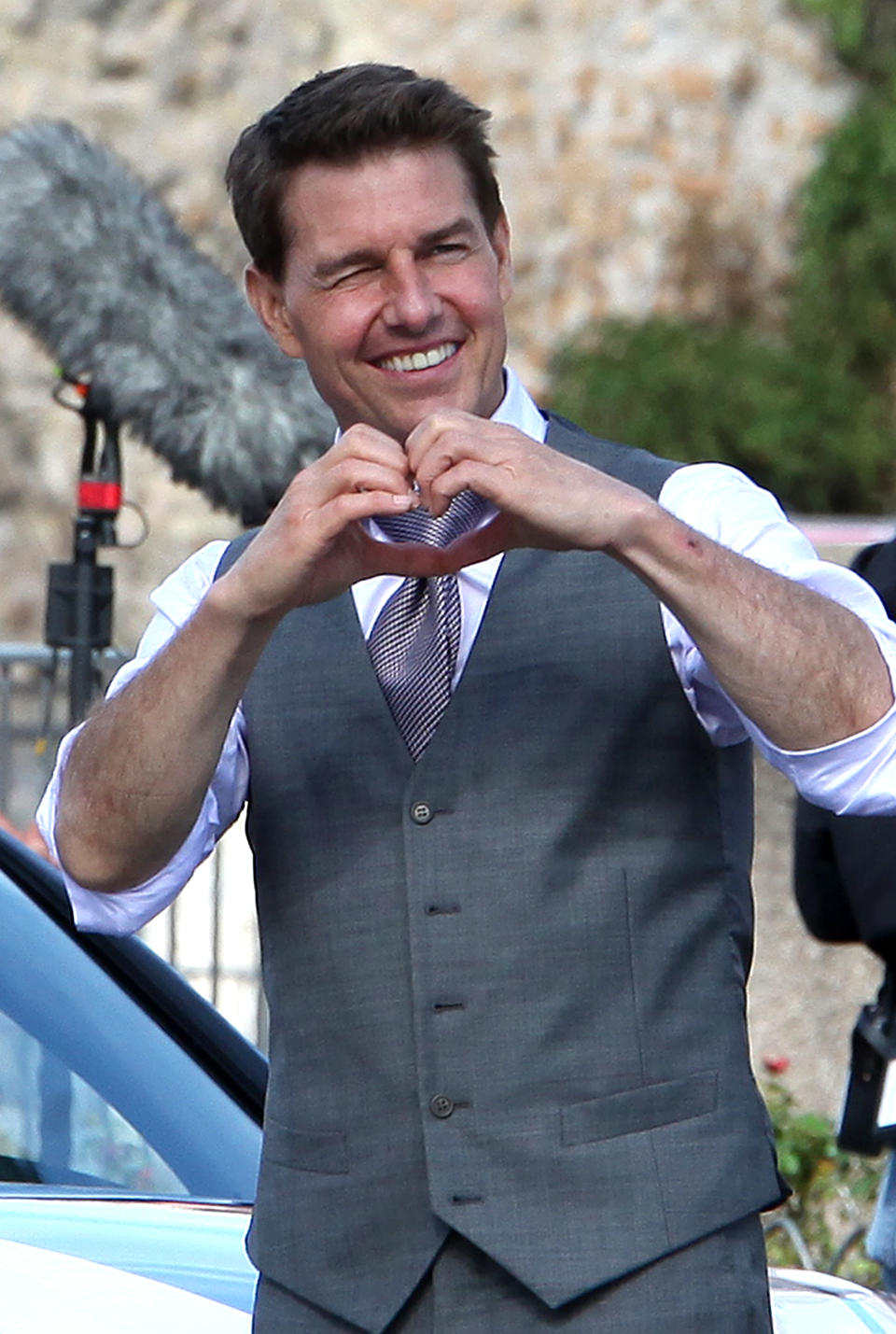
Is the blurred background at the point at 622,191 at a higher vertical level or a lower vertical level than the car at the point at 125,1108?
higher

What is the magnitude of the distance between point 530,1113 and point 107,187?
A: 7.66ft

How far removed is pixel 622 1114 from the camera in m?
1.84

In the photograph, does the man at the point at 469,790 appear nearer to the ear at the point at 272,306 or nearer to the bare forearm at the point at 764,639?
the bare forearm at the point at 764,639

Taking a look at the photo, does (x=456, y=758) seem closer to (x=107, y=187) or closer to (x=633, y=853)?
(x=633, y=853)

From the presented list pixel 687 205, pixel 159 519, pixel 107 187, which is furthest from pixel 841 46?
pixel 107 187

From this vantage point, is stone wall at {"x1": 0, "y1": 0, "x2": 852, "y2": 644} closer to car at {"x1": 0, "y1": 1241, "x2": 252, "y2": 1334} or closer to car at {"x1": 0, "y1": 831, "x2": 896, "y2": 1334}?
car at {"x1": 0, "y1": 831, "x2": 896, "y2": 1334}

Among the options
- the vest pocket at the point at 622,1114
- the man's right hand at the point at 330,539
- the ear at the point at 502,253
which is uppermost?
the ear at the point at 502,253

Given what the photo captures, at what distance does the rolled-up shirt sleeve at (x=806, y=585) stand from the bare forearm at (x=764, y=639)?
23 mm

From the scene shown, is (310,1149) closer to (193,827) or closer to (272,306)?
(193,827)

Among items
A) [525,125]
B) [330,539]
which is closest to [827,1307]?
[330,539]

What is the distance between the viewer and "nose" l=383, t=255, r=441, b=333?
1.98 metres

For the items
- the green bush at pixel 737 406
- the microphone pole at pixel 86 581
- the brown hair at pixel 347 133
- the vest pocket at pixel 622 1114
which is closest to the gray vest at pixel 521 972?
the vest pocket at pixel 622 1114

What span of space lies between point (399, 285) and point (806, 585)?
1.48ft

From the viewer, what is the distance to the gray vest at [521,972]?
6.04 feet
